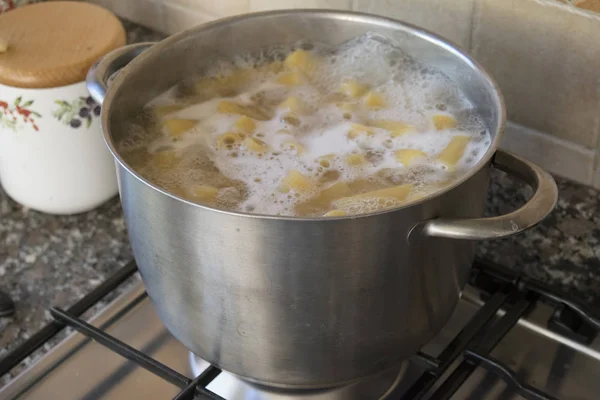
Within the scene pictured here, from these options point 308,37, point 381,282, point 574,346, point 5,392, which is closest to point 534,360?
point 574,346

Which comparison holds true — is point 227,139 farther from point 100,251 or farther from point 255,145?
point 100,251

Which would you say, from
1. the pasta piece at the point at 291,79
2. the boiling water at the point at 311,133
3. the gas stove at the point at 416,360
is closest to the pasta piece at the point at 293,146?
the boiling water at the point at 311,133

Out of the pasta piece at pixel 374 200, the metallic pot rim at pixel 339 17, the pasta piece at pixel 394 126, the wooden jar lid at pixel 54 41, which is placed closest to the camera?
the metallic pot rim at pixel 339 17

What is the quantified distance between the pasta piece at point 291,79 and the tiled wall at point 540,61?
12 centimetres

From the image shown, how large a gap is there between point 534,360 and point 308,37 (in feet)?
1.25

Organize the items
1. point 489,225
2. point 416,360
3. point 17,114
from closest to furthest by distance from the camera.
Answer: point 489,225 < point 416,360 < point 17,114

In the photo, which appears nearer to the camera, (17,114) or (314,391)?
(314,391)

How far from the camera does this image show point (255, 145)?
695 millimetres

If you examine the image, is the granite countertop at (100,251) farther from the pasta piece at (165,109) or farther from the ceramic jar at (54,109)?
the pasta piece at (165,109)

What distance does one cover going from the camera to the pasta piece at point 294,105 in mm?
750

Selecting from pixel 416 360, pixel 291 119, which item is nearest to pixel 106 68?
pixel 291 119

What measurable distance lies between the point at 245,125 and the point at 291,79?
94 mm

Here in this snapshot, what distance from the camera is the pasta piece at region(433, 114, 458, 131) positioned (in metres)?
0.71

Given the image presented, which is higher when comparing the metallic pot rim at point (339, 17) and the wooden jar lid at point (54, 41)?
the metallic pot rim at point (339, 17)
